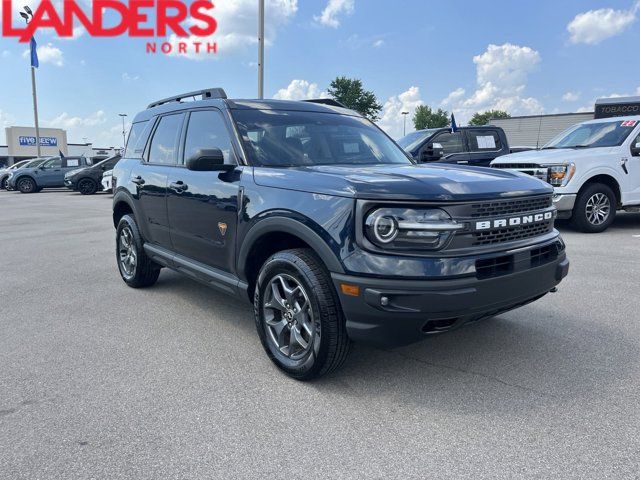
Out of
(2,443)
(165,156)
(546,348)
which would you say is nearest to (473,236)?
(546,348)

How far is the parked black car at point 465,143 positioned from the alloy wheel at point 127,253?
22.6 feet

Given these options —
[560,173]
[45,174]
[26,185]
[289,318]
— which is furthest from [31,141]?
[289,318]

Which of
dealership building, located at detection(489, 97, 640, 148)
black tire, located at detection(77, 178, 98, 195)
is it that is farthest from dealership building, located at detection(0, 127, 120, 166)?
dealership building, located at detection(489, 97, 640, 148)

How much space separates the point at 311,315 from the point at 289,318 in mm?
270

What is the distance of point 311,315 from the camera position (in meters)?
2.93

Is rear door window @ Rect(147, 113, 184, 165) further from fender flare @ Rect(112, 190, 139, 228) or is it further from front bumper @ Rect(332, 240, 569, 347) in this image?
front bumper @ Rect(332, 240, 569, 347)

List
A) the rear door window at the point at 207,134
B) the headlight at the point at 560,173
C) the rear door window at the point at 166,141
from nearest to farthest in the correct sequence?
the rear door window at the point at 207,134, the rear door window at the point at 166,141, the headlight at the point at 560,173

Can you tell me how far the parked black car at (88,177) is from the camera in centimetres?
2117

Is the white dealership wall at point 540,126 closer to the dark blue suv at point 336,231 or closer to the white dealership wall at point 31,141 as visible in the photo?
the dark blue suv at point 336,231

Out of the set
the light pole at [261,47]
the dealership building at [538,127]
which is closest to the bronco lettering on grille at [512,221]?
the light pole at [261,47]

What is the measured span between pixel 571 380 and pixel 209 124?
10.7 feet

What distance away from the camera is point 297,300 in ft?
10.2

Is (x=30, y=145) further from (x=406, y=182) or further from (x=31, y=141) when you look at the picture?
(x=406, y=182)

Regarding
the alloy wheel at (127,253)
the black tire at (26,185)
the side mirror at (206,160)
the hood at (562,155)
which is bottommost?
the black tire at (26,185)
